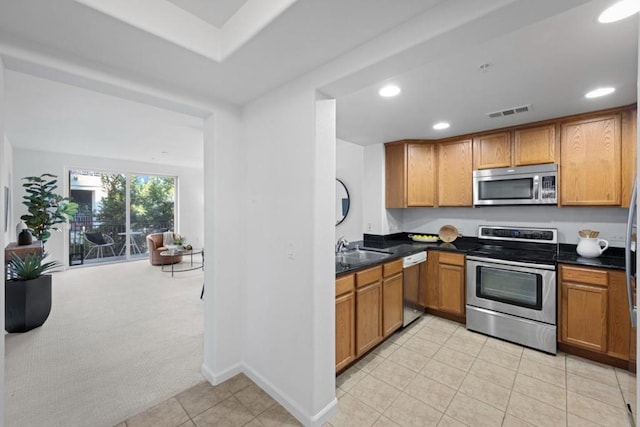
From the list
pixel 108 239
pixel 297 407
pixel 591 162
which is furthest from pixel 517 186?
pixel 108 239

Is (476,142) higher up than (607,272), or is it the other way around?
(476,142)

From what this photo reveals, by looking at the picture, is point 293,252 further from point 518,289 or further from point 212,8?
point 518,289

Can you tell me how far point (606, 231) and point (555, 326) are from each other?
119 centimetres

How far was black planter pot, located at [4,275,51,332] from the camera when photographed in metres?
3.00

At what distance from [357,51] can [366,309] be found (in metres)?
1.98

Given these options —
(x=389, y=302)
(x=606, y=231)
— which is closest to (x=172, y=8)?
(x=389, y=302)

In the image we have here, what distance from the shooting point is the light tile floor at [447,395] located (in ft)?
5.98

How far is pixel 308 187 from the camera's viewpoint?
1803 millimetres

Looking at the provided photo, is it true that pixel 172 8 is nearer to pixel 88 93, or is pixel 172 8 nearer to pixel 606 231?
pixel 88 93

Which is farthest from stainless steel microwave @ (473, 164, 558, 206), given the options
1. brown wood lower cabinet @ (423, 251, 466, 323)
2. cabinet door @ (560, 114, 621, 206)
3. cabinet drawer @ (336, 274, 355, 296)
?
cabinet drawer @ (336, 274, 355, 296)

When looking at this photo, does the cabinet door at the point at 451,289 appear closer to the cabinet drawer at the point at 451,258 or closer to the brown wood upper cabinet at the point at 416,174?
the cabinet drawer at the point at 451,258

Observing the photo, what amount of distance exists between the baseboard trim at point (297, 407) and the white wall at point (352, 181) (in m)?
2.50

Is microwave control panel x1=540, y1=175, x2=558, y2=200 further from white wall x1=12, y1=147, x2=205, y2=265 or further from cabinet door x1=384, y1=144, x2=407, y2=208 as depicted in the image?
white wall x1=12, y1=147, x2=205, y2=265

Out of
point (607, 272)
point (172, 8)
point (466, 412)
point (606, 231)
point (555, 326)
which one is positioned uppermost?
point (172, 8)
